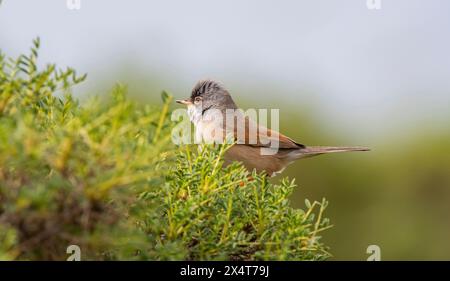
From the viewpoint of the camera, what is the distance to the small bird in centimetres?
527

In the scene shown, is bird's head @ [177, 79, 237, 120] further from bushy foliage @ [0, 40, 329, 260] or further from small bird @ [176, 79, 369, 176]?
bushy foliage @ [0, 40, 329, 260]

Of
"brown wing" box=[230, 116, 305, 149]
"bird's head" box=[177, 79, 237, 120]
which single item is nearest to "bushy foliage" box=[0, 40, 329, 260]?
"brown wing" box=[230, 116, 305, 149]

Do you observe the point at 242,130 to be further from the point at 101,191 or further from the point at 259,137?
the point at 101,191

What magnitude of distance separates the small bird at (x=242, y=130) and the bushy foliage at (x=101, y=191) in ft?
10.0

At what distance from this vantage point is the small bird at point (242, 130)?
527cm

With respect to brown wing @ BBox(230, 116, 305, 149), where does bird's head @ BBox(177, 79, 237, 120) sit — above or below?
above

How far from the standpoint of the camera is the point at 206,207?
2131 millimetres

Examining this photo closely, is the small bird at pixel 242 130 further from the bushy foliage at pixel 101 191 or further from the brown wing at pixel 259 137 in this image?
the bushy foliage at pixel 101 191

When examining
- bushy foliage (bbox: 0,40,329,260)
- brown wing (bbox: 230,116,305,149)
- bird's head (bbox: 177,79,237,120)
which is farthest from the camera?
bird's head (bbox: 177,79,237,120)

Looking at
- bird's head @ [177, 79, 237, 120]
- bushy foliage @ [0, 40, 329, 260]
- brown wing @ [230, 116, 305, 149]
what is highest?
bird's head @ [177, 79, 237, 120]

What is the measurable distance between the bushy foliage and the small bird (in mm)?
3057

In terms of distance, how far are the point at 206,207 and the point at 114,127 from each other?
1.72ft

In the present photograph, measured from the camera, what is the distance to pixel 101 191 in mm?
1685

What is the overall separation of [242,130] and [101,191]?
363 centimetres
